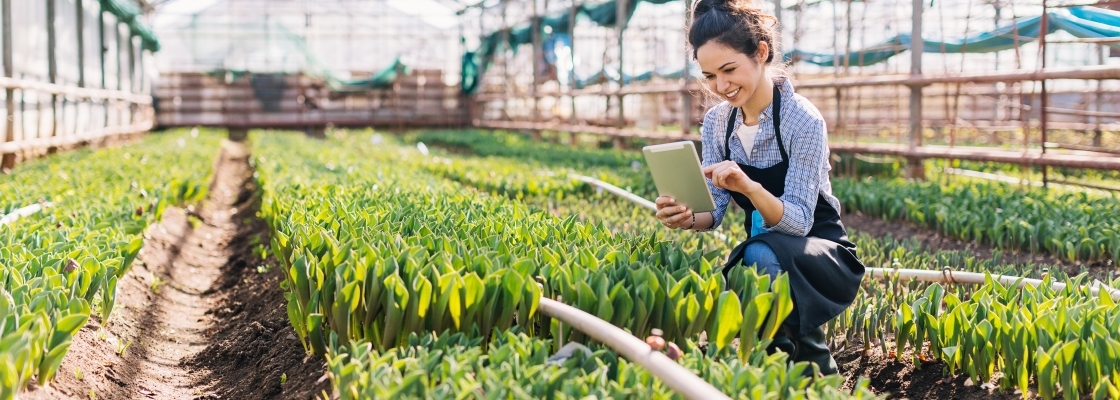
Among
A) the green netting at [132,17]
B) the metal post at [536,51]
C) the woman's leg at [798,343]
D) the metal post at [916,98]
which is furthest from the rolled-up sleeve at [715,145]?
the green netting at [132,17]

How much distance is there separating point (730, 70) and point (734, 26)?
0.41ft

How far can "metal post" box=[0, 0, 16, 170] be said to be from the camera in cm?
919

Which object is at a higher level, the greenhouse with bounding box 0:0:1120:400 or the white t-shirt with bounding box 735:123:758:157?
the white t-shirt with bounding box 735:123:758:157

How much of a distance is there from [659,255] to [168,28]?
85.0ft

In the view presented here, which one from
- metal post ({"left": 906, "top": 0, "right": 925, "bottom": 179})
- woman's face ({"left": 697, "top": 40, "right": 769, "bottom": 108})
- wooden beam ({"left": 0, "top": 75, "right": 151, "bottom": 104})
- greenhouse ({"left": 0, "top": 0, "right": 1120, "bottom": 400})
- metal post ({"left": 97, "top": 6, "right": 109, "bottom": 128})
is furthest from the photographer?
metal post ({"left": 97, "top": 6, "right": 109, "bottom": 128})

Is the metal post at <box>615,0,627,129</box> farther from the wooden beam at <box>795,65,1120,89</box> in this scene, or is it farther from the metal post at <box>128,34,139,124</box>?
the metal post at <box>128,34,139,124</box>

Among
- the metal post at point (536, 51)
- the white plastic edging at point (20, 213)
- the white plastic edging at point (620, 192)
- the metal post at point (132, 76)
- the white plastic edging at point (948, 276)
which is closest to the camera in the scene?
the white plastic edging at point (948, 276)

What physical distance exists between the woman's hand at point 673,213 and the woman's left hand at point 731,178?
0.90 ft

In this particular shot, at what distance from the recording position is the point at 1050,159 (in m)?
6.39

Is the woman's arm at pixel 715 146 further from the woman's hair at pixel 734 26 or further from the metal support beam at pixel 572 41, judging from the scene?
the metal support beam at pixel 572 41

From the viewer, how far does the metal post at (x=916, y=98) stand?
7.48m

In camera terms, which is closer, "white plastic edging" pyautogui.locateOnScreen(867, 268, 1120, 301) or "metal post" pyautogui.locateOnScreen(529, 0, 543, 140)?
"white plastic edging" pyautogui.locateOnScreen(867, 268, 1120, 301)

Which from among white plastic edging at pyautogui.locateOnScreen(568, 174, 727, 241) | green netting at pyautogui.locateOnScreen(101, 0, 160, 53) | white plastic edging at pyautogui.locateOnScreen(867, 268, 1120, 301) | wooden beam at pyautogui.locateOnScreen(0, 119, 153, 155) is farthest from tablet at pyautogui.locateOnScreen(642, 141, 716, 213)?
green netting at pyautogui.locateOnScreen(101, 0, 160, 53)

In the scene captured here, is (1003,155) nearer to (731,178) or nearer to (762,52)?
(762,52)
